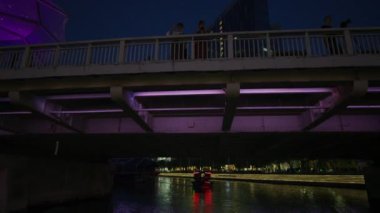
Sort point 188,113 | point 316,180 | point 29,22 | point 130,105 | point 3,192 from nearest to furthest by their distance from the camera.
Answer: point 130,105
point 188,113
point 3,192
point 29,22
point 316,180

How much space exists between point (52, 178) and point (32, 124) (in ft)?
33.5

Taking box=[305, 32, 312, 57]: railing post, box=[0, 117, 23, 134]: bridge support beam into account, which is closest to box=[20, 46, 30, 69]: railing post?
box=[0, 117, 23, 134]: bridge support beam

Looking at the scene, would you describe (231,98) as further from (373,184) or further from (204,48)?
(373,184)

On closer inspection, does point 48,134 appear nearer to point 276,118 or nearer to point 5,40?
point 276,118

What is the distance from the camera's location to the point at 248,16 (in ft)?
551

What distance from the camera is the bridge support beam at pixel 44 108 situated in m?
12.3

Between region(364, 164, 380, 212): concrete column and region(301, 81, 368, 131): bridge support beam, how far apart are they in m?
16.8

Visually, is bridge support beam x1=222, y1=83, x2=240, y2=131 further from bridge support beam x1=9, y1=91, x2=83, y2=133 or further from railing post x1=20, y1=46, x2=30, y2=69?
railing post x1=20, y1=46, x2=30, y2=69

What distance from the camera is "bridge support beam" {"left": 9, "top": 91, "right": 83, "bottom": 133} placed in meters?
12.3

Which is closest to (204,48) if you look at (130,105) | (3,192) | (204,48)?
(204,48)

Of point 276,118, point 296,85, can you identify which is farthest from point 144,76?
point 276,118

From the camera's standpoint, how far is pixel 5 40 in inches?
1332

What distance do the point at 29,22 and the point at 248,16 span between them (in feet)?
493

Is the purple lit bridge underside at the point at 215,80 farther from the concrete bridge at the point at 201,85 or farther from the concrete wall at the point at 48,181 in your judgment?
the concrete wall at the point at 48,181
